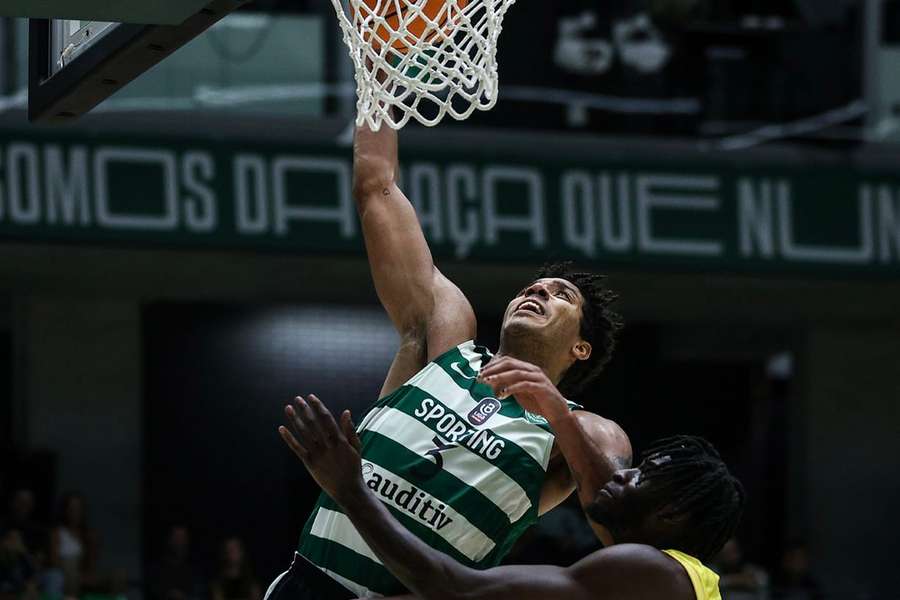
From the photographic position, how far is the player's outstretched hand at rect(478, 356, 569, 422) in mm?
4527

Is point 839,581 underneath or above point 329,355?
underneath

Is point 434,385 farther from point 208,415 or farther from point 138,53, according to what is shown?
point 208,415

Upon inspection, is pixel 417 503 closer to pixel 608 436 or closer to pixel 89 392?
pixel 608 436

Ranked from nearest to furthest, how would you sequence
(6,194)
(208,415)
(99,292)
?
(6,194), (99,292), (208,415)

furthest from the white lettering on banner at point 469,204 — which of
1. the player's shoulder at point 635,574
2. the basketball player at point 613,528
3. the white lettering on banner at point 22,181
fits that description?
the player's shoulder at point 635,574

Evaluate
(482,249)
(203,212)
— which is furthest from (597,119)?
(203,212)

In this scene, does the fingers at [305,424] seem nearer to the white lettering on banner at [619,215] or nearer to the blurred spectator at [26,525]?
the blurred spectator at [26,525]

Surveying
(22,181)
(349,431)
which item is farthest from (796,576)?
(349,431)

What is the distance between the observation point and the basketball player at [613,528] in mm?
4070

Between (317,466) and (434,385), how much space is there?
0.96 meters

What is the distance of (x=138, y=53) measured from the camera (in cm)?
476

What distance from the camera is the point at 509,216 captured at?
12797 millimetres

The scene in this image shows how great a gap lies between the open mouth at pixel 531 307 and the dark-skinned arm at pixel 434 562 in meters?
1.04

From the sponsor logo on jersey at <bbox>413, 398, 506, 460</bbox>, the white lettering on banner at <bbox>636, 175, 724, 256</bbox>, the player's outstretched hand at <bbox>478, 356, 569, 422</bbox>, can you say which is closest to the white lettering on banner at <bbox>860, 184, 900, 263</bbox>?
the white lettering on banner at <bbox>636, 175, 724, 256</bbox>
